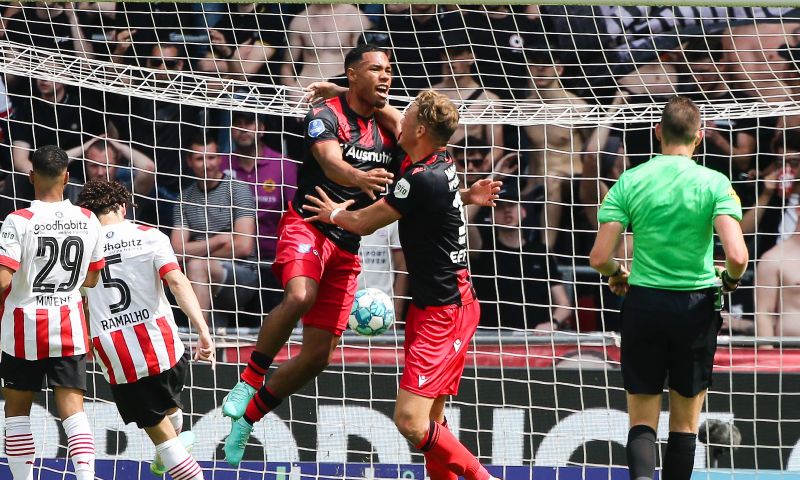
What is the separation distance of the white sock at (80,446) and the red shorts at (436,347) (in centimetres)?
178

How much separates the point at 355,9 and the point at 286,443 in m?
3.66

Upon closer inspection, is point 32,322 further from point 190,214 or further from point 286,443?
point 190,214

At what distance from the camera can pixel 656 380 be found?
521 centimetres

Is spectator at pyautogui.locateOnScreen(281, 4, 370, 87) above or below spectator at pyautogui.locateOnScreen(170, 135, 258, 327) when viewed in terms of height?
above

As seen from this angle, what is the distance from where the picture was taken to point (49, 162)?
19.7 feet

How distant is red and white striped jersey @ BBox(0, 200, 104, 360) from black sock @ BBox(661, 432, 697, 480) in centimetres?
310

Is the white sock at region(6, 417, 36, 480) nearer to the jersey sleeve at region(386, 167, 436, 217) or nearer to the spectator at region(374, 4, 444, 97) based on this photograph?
the jersey sleeve at region(386, 167, 436, 217)

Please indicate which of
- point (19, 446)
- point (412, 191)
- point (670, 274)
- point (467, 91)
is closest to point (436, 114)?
point (412, 191)

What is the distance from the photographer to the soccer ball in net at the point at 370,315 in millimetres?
6434

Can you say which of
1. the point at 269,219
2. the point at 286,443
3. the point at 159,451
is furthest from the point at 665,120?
the point at 269,219

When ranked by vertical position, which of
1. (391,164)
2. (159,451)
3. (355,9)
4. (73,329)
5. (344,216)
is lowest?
(159,451)

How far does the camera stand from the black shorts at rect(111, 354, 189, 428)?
6.30 m

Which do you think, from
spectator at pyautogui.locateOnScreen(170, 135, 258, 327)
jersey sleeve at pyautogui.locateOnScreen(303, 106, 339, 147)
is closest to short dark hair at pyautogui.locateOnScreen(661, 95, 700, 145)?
jersey sleeve at pyautogui.locateOnScreen(303, 106, 339, 147)

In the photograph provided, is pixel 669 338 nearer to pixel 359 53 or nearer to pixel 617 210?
pixel 617 210
